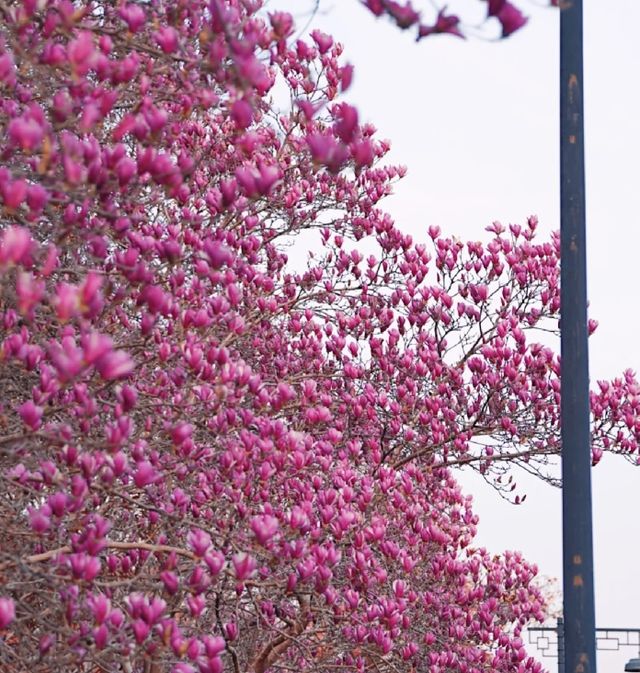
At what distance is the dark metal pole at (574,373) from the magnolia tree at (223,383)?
44.2 inches

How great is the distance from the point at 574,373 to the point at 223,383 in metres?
1.84

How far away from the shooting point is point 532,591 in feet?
31.3

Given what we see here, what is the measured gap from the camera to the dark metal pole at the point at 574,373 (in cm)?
552

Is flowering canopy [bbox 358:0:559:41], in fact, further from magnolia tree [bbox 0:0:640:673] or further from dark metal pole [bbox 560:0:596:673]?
dark metal pole [bbox 560:0:596:673]

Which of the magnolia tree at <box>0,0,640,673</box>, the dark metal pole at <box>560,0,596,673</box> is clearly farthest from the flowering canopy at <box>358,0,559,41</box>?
the dark metal pole at <box>560,0,596,673</box>

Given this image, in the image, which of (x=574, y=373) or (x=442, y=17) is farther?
(x=574, y=373)

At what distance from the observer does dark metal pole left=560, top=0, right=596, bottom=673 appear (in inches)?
217

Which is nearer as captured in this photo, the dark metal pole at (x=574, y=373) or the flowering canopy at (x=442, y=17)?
the flowering canopy at (x=442, y=17)

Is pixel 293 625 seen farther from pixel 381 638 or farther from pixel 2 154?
pixel 2 154

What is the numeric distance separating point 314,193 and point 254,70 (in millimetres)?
5395

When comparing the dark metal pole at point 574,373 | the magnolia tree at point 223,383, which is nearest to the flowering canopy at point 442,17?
the magnolia tree at point 223,383

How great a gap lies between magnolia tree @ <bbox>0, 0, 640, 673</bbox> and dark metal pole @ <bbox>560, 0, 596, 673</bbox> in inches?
44.2

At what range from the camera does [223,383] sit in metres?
5.45

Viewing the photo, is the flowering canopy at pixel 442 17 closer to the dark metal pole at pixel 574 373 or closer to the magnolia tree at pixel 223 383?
the magnolia tree at pixel 223 383
